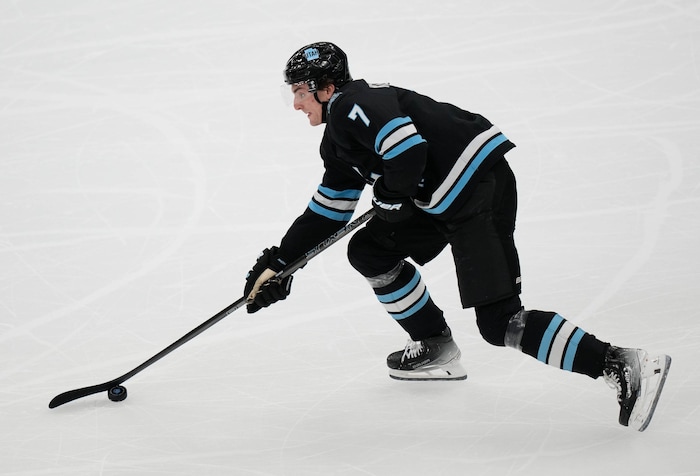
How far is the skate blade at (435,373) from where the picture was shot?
314 cm

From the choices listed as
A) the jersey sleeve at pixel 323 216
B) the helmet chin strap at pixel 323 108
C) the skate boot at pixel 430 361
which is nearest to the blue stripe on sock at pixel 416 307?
the skate boot at pixel 430 361

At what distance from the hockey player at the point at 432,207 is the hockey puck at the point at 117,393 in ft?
1.59

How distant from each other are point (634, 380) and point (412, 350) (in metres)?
0.86

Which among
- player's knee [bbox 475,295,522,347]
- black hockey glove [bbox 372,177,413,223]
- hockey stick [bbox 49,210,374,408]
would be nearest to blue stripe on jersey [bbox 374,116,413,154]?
black hockey glove [bbox 372,177,413,223]

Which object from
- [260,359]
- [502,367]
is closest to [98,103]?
[260,359]

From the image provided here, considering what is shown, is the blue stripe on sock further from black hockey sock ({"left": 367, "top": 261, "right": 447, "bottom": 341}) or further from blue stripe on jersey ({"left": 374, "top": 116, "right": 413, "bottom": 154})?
blue stripe on jersey ({"left": 374, "top": 116, "right": 413, "bottom": 154})

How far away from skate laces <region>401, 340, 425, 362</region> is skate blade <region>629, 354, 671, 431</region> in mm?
822

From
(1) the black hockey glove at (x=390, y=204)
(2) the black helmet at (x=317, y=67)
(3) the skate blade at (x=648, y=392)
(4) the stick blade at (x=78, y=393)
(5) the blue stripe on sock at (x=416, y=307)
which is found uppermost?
(2) the black helmet at (x=317, y=67)

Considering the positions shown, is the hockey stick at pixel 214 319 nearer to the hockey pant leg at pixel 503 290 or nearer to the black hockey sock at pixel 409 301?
the black hockey sock at pixel 409 301

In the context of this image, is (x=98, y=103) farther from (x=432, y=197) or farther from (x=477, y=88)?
(x=432, y=197)

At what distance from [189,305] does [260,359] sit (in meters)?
0.64

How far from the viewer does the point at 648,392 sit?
2584 mm

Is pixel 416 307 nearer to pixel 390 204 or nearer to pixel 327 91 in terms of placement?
pixel 390 204

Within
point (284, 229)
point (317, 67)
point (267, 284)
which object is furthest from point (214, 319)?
point (284, 229)
